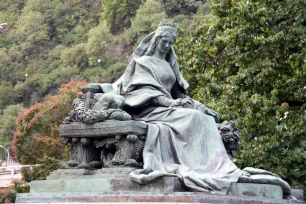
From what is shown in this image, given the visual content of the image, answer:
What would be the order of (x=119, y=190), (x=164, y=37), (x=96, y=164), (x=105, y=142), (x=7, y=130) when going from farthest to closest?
(x=7, y=130) < (x=164, y=37) < (x=96, y=164) < (x=105, y=142) < (x=119, y=190)

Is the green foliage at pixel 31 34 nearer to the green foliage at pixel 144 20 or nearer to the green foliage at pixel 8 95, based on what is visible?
the green foliage at pixel 8 95

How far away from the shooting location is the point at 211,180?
32.3 feet

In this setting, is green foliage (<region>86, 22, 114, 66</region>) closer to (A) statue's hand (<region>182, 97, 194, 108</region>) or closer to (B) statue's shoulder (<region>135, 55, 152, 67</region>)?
(B) statue's shoulder (<region>135, 55, 152, 67</region>)

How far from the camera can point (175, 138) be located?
1073cm

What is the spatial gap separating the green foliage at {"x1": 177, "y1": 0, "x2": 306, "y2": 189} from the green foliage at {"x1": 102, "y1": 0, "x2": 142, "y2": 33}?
95.4m

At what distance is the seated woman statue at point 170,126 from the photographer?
10.1 m

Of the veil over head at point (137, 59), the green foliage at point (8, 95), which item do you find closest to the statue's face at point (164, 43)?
the veil over head at point (137, 59)

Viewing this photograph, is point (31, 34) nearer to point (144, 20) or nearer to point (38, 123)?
point (144, 20)

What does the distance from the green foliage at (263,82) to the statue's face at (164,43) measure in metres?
6.44

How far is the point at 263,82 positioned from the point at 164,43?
7403mm

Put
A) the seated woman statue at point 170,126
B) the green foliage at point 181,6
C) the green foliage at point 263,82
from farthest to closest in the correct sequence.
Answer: the green foliage at point 181,6 < the green foliage at point 263,82 < the seated woman statue at point 170,126

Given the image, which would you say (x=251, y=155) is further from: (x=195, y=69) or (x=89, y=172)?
(x=89, y=172)

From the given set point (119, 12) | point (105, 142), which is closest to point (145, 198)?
point (105, 142)

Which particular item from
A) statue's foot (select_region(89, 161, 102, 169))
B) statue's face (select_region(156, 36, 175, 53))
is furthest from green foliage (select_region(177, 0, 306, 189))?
statue's foot (select_region(89, 161, 102, 169))
